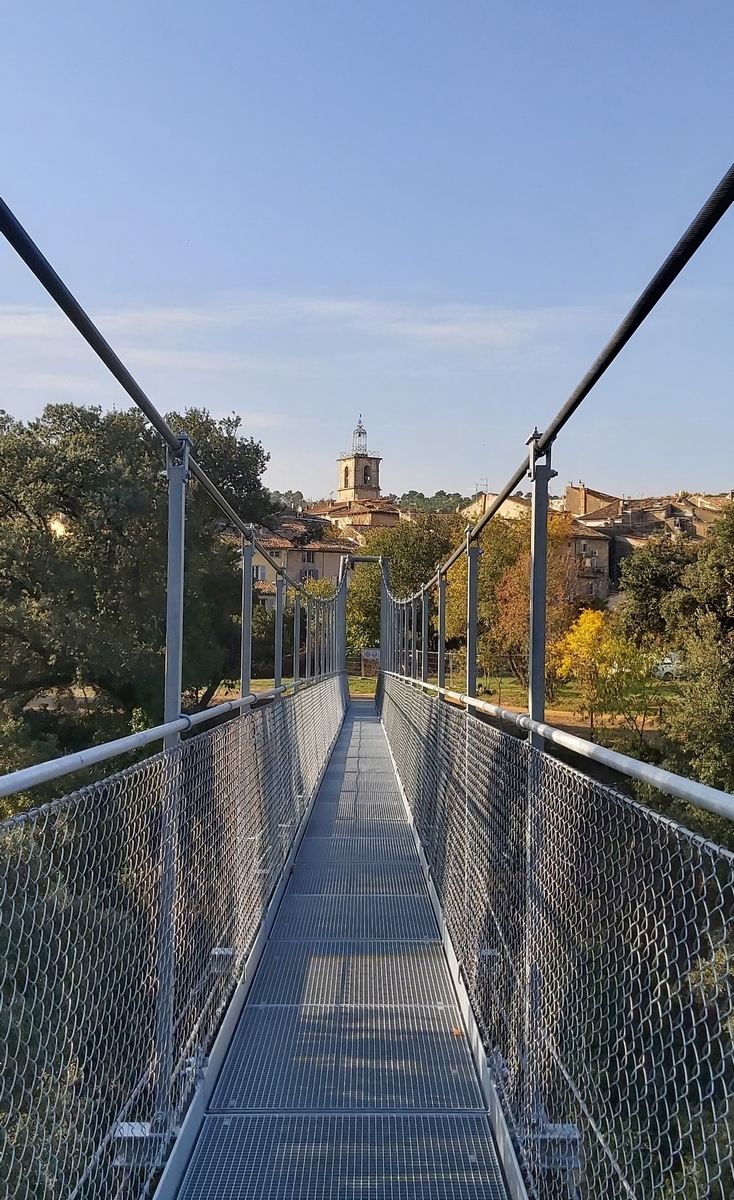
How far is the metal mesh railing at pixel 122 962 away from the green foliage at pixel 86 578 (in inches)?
724

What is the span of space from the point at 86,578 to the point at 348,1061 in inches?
788

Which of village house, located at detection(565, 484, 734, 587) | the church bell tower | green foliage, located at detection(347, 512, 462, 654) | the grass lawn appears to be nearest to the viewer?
the grass lawn

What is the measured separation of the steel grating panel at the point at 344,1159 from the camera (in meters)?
2.11

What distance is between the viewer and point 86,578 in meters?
21.9

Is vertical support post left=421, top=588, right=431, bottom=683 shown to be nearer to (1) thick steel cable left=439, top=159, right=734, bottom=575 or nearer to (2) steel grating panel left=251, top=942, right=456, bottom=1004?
(2) steel grating panel left=251, top=942, right=456, bottom=1004

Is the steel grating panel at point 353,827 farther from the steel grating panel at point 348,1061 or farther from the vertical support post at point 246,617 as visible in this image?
the steel grating panel at point 348,1061

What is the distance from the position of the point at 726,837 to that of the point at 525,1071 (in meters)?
13.9

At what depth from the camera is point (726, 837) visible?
1501 centimetres

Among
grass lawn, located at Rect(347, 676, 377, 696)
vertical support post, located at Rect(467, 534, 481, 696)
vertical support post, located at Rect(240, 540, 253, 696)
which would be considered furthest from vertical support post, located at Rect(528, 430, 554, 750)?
grass lawn, located at Rect(347, 676, 377, 696)

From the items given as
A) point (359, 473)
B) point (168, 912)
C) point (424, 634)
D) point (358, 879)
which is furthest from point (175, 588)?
point (359, 473)

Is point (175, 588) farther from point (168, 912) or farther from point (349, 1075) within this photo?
point (349, 1075)

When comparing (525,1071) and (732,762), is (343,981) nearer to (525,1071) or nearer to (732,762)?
(525,1071)

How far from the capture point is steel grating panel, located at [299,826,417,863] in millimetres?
5441

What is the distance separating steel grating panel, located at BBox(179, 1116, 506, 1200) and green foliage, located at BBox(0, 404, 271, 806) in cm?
1883
